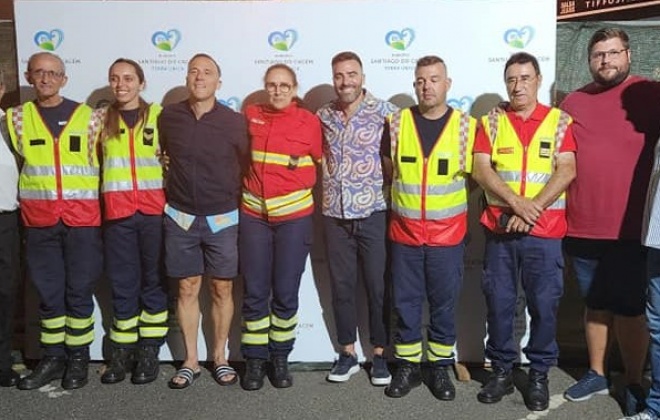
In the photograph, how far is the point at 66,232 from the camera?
3770mm

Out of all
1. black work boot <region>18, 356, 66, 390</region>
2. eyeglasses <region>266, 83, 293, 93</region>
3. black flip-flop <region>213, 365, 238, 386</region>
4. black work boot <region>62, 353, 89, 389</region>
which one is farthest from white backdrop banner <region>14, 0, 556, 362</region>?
black work boot <region>18, 356, 66, 390</region>

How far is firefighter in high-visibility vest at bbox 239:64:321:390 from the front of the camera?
12.0ft

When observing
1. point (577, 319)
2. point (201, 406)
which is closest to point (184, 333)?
point (201, 406)

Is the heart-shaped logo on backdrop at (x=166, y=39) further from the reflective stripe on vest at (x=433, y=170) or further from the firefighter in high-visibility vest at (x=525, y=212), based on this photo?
the firefighter in high-visibility vest at (x=525, y=212)

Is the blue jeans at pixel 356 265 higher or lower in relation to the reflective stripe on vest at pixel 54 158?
lower

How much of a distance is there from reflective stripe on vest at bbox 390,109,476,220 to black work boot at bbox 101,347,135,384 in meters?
1.78

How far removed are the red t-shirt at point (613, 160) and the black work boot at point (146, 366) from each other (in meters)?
2.41

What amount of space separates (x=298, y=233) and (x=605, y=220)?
5.06ft

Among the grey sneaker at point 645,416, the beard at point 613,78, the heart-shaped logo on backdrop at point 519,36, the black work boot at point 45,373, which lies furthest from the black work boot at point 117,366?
the beard at point 613,78

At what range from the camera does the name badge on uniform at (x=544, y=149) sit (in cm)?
337

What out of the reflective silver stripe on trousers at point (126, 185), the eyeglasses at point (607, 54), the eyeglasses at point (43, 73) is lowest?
the reflective silver stripe on trousers at point (126, 185)

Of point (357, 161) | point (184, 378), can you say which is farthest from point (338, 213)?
point (184, 378)

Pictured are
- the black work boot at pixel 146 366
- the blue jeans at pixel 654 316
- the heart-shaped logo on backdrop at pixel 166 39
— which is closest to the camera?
the blue jeans at pixel 654 316

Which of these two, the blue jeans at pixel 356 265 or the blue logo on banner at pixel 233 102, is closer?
the blue jeans at pixel 356 265
